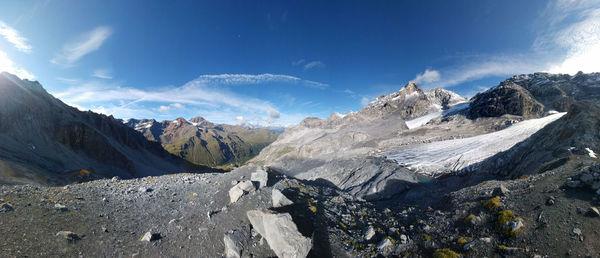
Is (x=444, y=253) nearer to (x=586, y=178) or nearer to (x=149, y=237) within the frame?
(x=586, y=178)

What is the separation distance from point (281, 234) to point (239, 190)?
3.58m

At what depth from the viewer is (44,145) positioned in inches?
1560

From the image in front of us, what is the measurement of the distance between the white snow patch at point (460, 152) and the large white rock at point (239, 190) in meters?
35.2

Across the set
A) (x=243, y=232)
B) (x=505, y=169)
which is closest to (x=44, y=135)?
(x=243, y=232)

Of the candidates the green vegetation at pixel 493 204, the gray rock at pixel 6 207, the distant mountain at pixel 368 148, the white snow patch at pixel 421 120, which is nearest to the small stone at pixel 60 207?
the gray rock at pixel 6 207

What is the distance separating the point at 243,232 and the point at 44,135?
208 feet

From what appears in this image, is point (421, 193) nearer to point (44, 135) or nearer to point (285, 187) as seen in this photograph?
point (285, 187)

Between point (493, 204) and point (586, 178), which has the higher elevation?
point (586, 178)

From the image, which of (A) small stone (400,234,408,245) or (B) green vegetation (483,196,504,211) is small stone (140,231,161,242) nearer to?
(A) small stone (400,234,408,245)

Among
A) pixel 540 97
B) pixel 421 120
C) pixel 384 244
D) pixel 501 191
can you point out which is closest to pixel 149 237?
pixel 384 244

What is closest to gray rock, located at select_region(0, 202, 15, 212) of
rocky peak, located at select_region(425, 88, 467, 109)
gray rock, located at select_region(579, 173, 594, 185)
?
gray rock, located at select_region(579, 173, 594, 185)

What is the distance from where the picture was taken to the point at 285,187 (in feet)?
32.3

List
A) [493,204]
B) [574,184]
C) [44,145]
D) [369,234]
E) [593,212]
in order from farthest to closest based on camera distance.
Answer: [44,145] < [493,204] < [369,234] < [574,184] < [593,212]

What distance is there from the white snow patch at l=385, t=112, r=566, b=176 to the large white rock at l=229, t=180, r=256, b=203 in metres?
35.2
